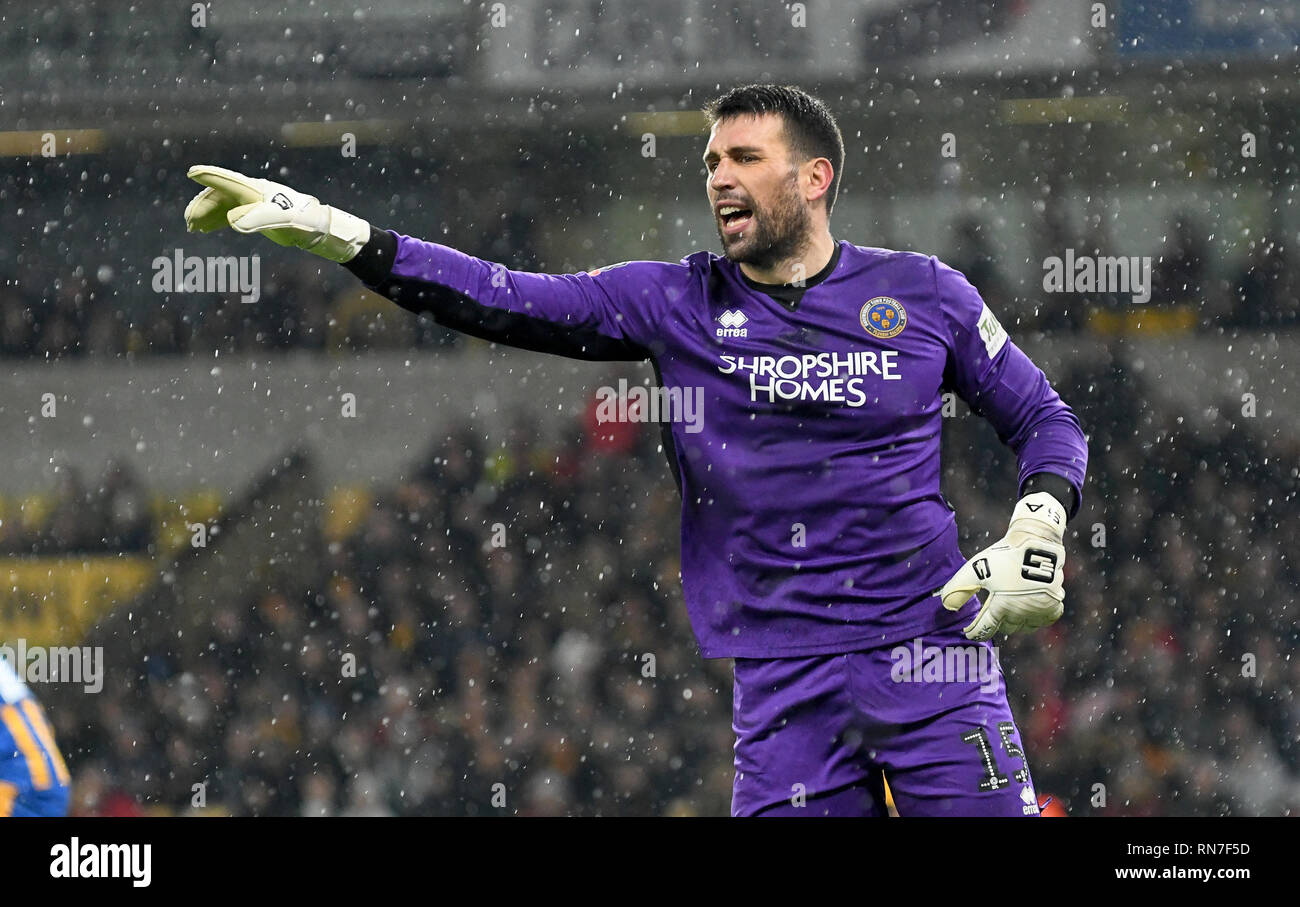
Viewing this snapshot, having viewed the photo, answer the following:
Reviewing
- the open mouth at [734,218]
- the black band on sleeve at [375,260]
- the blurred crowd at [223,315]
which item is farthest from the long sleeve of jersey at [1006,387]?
the blurred crowd at [223,315]

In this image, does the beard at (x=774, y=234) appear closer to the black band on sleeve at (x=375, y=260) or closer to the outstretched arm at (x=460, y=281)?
the outstretched arm at (x=460, y=281)

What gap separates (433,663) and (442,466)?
1.48 meters

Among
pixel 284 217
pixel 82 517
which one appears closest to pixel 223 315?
pixel 82 517

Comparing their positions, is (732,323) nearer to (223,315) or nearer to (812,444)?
(812,444)

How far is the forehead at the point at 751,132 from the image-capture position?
338 centimetres

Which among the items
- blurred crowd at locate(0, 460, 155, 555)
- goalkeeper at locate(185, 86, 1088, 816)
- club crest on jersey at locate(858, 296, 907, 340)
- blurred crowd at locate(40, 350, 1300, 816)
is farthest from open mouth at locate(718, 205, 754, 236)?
blurred crowd at locate(0, 460, 155, 555)

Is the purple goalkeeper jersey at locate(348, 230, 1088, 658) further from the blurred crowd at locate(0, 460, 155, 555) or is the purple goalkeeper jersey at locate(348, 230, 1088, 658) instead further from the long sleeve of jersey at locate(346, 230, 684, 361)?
the blurred crowd at locate(0, 460, 155, 555)

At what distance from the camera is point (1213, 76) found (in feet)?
35.7

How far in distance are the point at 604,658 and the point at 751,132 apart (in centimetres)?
631

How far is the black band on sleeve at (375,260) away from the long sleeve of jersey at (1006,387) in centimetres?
108

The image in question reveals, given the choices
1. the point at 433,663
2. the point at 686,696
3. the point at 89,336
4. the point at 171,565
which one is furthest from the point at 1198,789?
the point at 89,336

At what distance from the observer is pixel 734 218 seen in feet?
11.0

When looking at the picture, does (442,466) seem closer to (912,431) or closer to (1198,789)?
(1198,789)

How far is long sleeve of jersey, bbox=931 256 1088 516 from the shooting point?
3.36 metres
